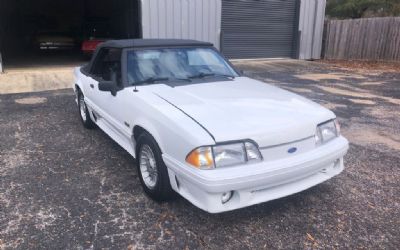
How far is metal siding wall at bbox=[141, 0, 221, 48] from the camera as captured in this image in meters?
12.3

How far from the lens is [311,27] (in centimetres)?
1591

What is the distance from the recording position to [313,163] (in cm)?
301

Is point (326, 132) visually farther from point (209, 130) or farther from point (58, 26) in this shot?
point (58, 26)

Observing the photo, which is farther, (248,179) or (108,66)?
(108,66)

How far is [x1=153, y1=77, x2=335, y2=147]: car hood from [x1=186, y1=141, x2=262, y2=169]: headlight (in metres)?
0.06

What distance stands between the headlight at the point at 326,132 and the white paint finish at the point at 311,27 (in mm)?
13261

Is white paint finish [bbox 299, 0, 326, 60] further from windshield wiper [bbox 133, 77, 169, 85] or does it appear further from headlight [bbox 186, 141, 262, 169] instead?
headlight [bbox 186, 141, 262, 169]

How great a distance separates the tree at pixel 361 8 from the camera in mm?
26000

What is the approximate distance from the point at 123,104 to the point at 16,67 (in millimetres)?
10392

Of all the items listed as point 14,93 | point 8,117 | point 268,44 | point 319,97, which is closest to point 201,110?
point 8,117

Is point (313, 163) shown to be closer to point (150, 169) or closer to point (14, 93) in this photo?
point (150, 169)

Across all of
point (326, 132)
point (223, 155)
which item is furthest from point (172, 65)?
point (326, 132)

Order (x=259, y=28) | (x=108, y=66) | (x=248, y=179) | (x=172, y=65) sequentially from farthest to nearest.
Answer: (x=259, y=28) < (x=108, y=66) < (x=172, y=65) < (x=248, y=179)

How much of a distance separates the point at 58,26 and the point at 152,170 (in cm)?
2285
